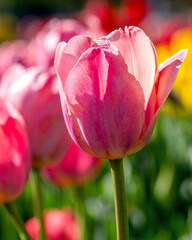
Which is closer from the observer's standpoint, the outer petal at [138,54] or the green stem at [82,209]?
the outer petal at [138,54]

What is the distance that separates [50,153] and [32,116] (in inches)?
1.9

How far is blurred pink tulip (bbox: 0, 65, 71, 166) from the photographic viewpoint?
1.84 ft

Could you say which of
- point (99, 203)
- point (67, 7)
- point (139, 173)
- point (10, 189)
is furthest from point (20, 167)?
point (67, 7)

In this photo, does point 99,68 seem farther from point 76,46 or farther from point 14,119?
point 14,119

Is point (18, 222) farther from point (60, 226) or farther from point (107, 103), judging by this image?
point (60, 226)

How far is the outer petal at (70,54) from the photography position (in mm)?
381

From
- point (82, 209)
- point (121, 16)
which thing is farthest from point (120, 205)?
point (121, 16)

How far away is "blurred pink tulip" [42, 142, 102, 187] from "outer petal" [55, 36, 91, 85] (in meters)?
0.43

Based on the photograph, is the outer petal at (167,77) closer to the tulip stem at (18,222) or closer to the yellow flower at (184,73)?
the tulip stem at (18,222)

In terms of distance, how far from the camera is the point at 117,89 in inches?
14.8

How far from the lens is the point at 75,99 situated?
379 mm

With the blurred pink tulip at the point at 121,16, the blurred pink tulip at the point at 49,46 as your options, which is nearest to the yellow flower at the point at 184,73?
the blurred pink tulip at the point at 121,16

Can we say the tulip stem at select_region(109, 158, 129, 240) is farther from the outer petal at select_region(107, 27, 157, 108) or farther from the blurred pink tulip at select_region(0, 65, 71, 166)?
the blurred pink tulip at select_region(0, 65, 71, 166)

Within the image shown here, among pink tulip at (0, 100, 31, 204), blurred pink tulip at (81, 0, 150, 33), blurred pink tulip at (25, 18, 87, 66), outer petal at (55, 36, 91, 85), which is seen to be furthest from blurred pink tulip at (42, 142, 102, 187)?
blurred pink tulip at (81, 0, 150, 33)
